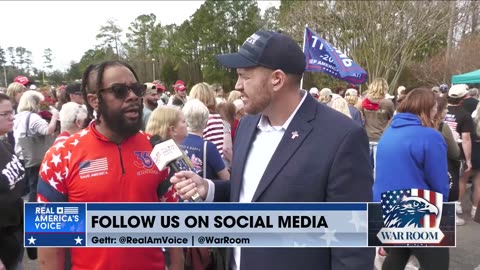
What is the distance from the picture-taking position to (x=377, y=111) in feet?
24.8

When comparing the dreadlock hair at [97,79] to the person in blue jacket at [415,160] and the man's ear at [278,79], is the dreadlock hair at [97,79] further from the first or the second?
the person in blue jacket at [415,160]


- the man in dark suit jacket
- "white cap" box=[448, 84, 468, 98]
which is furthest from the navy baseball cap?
"white cap" box=[448, 84, 468, 98]

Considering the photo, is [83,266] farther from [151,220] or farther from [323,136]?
[323,136]

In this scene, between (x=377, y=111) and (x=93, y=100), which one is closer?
(x=93, y=100)

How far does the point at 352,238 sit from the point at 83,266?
4.56ft

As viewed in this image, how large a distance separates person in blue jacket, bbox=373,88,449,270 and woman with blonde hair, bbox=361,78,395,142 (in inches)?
151

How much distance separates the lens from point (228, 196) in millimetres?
2461

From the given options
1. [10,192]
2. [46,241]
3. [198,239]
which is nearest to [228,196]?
[198,239]

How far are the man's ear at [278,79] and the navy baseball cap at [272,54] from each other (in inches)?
1.0

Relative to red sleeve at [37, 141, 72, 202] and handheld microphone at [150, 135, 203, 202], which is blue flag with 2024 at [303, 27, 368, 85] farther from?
red sleeve at [37, 141, 72, 202]

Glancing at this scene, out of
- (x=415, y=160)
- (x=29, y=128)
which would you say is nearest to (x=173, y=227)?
(x=415, y=160)

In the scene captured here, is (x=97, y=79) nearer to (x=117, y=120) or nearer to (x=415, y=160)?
(x=117, y=120)

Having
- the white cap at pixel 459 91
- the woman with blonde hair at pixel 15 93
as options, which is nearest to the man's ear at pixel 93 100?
the white cap at pixel 459 91

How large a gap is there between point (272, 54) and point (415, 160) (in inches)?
75.8
